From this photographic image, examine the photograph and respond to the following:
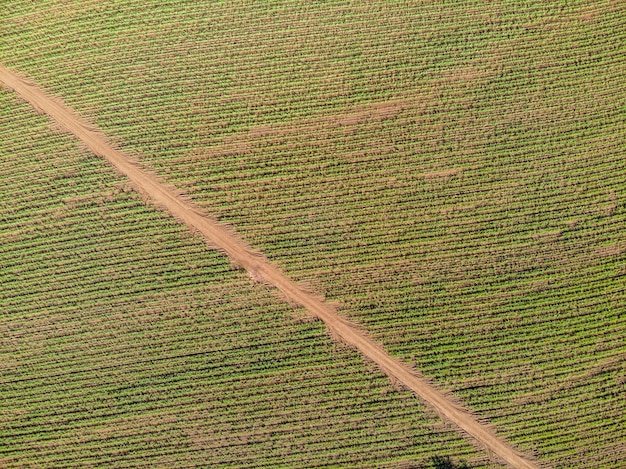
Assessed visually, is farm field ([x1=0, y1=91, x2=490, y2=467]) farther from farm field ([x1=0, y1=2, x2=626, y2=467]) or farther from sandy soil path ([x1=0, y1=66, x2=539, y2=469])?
farm field ([x1=0, y1=2, x2=626, y2=467])

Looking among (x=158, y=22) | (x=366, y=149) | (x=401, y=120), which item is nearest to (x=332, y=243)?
(x=366, y=149)

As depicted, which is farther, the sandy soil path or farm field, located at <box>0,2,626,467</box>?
farm field, located at <box>0,2,626,467</box>

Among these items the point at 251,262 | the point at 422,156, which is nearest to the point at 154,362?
the point at 251,262

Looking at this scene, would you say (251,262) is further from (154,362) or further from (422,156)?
(422,156)

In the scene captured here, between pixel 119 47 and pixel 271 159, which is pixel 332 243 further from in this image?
pixel 119 47

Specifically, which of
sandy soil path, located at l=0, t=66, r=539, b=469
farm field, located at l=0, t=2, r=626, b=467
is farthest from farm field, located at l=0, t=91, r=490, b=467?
farm field, located at l=0, t=2, r=626, b=467

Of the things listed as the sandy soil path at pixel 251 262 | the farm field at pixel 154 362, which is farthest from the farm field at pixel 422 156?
the farm field at pixel 154 362
